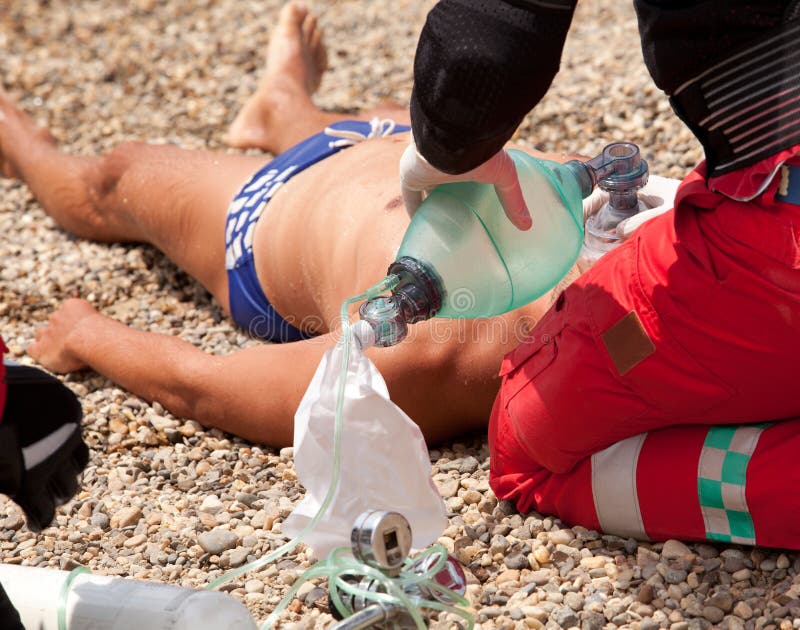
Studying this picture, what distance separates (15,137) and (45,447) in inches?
94.1

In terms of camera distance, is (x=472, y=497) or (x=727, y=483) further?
(x=472, y=497)

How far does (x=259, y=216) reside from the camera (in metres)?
2.94

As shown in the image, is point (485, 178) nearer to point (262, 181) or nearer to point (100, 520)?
point (100, 520)

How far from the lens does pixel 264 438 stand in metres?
2.50

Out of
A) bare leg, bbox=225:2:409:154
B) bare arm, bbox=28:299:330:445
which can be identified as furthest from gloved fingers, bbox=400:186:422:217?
bare leg, bbox=225:2:409:154

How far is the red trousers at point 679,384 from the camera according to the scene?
1.81m

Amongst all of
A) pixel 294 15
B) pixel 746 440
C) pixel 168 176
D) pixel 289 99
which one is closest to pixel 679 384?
pixel 746 440

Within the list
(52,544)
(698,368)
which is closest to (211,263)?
(52,544)

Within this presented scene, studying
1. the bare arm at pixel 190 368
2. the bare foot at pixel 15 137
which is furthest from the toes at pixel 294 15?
the bare arm at pixel 190 368

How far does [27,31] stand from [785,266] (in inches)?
155

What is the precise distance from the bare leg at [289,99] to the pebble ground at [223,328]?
20 cm

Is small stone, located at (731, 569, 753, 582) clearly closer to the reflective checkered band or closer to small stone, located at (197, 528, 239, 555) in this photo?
the reflective checkered band

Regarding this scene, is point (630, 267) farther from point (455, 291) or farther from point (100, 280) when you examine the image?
point (100, 280)

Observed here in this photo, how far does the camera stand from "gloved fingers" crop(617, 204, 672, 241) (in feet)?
7.20
